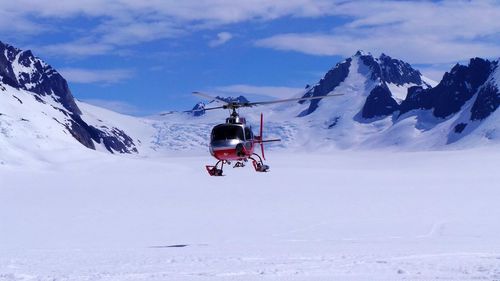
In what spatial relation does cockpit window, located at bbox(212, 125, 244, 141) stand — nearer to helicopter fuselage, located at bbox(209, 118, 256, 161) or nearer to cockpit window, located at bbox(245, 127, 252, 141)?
helicopter fuselage, located at bbox(209, 118, 256, 161)

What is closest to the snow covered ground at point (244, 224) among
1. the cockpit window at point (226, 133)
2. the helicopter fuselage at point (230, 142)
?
the helicopter fuselage at point (230, 142)

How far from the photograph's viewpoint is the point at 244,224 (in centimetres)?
5091

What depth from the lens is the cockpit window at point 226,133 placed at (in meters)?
29.5

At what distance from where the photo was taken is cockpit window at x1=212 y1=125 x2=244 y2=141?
2945cm

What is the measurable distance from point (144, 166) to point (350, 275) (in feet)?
304

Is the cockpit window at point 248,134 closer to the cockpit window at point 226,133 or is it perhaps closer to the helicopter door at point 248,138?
the helicopter door at point 248,138

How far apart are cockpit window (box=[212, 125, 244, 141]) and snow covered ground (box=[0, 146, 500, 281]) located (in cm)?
499

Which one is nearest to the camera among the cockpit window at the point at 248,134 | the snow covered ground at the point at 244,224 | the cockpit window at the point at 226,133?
the snow covered ground at the point at 244,224

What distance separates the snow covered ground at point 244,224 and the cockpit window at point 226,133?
4.99m

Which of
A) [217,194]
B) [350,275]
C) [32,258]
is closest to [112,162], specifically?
[217,194]

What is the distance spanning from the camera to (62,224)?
51.6 metres

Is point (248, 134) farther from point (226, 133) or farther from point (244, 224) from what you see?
point (244, 224)

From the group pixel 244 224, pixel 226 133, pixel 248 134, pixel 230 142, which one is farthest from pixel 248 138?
pixel 244 224

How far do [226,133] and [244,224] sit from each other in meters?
22.3
